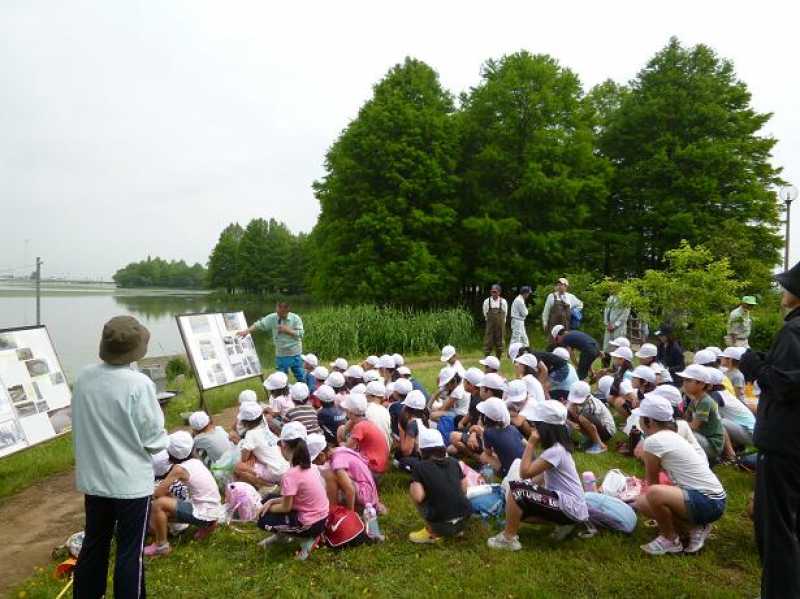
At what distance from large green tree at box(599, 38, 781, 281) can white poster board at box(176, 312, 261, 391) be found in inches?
650

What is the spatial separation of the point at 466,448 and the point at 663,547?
223 cm

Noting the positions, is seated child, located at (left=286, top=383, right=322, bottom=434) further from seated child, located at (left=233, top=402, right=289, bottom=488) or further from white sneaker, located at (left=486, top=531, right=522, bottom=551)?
white sneaker, located at (left=486, top=531, right=522, bottom=551)

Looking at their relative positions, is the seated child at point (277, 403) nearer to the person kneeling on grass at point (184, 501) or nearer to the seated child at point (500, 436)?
the person kneeling on grass at point (184, 501)

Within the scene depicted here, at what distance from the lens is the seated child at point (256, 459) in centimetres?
507

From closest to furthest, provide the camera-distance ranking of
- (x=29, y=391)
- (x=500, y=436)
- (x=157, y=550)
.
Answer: (x=157, y=550) < (x=500, y=436) < (x=29, y=391)

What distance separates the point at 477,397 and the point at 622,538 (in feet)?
7.83

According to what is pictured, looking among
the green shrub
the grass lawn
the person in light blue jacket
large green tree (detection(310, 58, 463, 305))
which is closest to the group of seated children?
the grass lawn

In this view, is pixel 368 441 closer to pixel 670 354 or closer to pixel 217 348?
pixel 217 348

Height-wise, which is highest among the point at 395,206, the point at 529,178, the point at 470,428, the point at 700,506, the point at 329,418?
the point at 529,178

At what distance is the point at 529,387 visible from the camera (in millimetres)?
6262

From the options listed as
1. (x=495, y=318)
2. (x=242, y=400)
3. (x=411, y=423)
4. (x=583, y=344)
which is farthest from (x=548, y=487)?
(x=495, y=318)

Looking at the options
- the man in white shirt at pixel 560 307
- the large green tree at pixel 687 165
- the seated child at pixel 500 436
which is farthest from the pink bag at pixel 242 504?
the large green tree at pixel 687 165

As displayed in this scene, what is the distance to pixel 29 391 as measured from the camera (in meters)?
6.07

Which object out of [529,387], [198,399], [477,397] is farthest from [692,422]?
[198,399]
